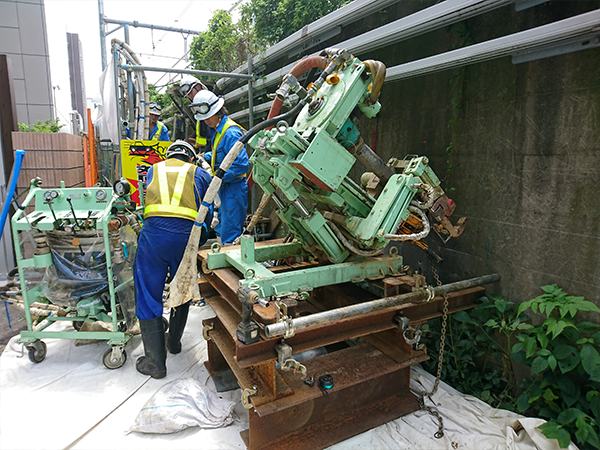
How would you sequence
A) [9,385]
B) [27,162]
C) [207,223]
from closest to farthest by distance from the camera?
1. [9,385]
2. [207,223]
3. [27,162]

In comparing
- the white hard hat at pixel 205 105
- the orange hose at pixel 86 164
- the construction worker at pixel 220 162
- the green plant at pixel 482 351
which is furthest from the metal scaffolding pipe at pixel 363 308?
the orange hose at pixel 86 164

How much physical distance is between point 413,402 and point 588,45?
8.13ft

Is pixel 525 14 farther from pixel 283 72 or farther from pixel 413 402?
pixel 413 402

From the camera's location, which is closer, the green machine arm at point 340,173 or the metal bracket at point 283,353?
the metal bracket at point 283,353

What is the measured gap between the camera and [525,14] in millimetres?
2535

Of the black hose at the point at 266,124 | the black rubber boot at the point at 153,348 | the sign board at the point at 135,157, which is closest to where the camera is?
the black hose at the point at 266,124

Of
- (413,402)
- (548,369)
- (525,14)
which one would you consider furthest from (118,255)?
(525,14)

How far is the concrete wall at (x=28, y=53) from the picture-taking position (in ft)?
31.5

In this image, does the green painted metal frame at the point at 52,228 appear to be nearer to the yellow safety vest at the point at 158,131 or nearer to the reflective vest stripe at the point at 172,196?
the reflective vest stripe at the point at 172,196

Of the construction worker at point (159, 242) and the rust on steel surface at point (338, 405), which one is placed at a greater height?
the construction worker at point (159, 242)

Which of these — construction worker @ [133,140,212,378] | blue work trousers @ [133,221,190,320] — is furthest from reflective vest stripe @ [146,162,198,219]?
blue work trousers @ [133,221,190,320]

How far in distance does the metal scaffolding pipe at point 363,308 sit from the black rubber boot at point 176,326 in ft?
4.99

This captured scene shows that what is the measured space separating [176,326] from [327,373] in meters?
1.56

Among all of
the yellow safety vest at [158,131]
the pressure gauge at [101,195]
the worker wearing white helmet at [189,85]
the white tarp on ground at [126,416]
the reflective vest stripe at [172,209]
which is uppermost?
the worker wearing white helmet at [189,85]
